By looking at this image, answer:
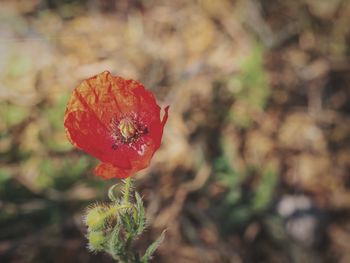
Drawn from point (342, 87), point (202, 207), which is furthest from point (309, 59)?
point (202, 207)

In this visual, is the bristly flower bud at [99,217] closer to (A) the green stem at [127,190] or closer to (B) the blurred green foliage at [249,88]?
(A) the green stem at [127,190]

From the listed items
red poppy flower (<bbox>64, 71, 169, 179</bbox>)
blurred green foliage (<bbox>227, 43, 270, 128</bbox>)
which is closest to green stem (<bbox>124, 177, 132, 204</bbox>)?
red poppy flower (<bbox>64, 71, 169, 179</bbox>)

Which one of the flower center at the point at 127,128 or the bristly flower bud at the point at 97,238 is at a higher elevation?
the flower center at the point at 127,128

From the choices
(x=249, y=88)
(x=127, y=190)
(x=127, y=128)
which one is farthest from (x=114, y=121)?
(x=249, y=88)

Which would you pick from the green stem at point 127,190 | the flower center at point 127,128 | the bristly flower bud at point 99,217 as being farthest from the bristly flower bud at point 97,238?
the flower center at point 127,128

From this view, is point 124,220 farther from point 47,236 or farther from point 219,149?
point 219,149

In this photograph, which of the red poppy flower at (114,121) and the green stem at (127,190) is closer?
the green stem at (127,190)
